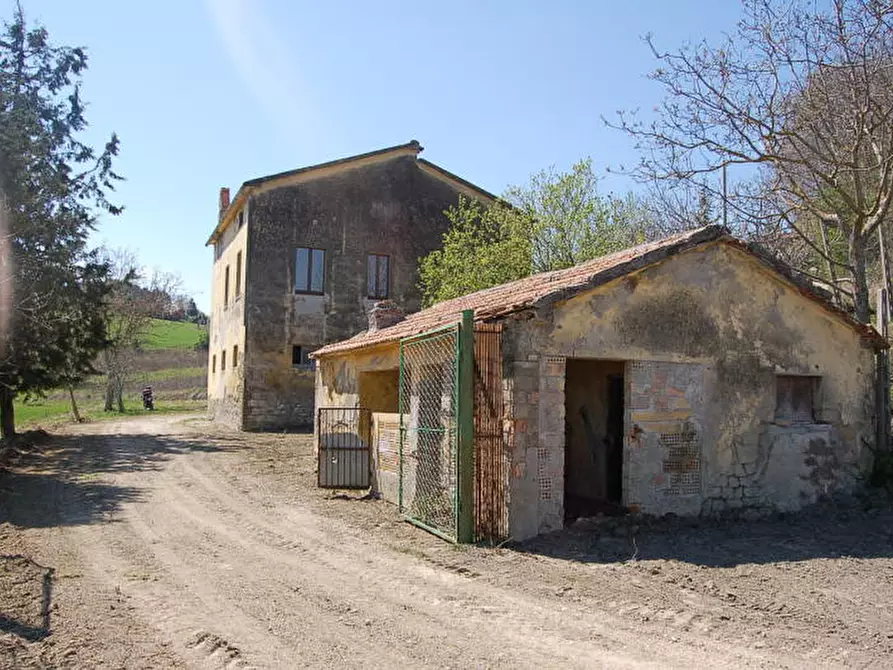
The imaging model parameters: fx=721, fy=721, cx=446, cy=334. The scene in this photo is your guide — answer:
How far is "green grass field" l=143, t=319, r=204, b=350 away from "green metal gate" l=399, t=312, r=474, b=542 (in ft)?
153

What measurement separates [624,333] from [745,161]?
4.51m

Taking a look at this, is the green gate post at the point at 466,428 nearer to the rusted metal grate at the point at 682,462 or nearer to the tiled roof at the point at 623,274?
the tiled roof at the point at 623,274

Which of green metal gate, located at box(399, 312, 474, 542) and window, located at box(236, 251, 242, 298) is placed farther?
window, located at box(236, 251, 242, 298)

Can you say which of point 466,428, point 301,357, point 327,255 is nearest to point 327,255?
point 327,255

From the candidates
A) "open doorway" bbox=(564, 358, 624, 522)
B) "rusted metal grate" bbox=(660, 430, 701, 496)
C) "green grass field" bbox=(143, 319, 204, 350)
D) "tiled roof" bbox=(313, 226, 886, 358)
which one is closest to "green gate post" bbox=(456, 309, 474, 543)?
"tiled roof" bbox=(313, 226, 886, 358)

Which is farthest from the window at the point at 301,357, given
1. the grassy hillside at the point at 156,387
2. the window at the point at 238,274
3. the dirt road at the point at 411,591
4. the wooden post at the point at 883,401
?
the wooden post at the point at 883,401

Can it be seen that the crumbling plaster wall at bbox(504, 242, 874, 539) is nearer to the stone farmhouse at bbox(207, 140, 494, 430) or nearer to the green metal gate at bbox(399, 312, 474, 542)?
the green metal gate at bbox(399, 312, 474, 542)

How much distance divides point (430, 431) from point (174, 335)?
56109mm

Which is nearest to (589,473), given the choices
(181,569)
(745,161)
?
(745,161)

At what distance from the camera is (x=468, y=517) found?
805cm

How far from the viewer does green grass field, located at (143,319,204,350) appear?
55.1 m

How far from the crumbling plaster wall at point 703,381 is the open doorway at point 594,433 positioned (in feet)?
6.96

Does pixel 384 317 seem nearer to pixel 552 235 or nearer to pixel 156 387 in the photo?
pixel 552 235

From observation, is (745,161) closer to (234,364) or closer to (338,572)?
(338,572)
